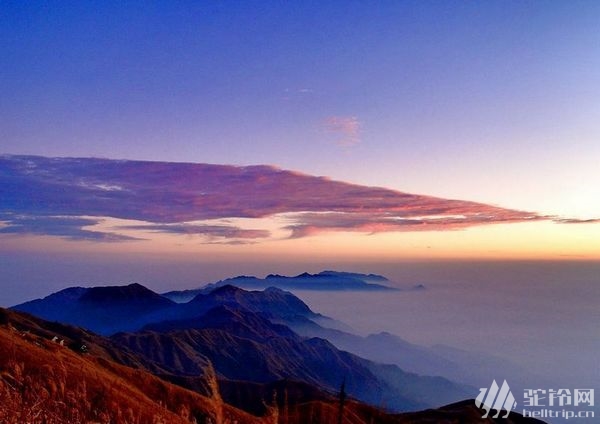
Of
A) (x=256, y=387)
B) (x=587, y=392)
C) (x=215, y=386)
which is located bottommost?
(x=256, y=387)

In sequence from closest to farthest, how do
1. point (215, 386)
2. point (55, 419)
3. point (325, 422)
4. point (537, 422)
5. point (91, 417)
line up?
point (215, 386) < point (55, 419) < point (91, 417) < point (325, 422) < point (537, 422)

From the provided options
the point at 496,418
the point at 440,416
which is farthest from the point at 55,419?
the point at 496,418

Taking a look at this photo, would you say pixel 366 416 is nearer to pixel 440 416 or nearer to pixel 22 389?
pixel 440 416

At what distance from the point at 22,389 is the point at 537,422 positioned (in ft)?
319

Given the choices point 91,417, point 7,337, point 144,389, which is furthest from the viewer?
point 144,389

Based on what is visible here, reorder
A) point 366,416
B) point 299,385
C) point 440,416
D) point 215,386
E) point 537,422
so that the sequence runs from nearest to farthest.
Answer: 1. point 215,386
2. point 366,416
3. point 440,416
4. point 537,422
5. point 299,385

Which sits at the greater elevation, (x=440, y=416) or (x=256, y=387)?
(x=440, y=416)

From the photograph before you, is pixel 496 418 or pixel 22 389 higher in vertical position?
pixel 22 389

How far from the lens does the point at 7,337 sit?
2792 cm

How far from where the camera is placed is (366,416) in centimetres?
6412

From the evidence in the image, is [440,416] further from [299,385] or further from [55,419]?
[55,419]

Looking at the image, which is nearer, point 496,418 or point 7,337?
point 7,337

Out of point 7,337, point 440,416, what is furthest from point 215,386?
point 440,416

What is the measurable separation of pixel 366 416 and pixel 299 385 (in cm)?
8124
